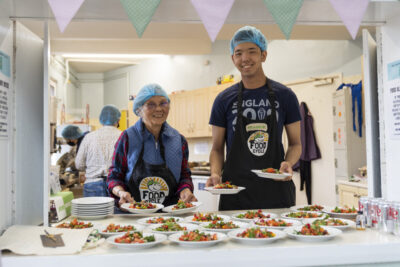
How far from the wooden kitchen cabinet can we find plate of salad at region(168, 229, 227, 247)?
3.35 m

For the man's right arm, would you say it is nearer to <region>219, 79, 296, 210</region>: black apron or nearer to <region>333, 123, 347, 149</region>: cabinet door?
<region>219, 79, 296, 210</region>: black apron

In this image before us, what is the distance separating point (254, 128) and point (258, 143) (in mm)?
102

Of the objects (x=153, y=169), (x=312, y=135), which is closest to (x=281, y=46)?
(x=312, y=135)

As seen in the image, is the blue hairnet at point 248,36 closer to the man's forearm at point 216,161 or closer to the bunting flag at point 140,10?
the man's forearm at point 216,161

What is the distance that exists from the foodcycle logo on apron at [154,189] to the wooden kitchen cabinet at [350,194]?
2706 mm

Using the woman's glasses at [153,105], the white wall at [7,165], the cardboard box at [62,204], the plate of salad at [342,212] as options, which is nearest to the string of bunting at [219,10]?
the white wall at [7,165]

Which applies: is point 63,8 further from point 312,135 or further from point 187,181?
point 312,135

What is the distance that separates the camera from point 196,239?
1.41 metres

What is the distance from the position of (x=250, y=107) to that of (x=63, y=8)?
1402mm

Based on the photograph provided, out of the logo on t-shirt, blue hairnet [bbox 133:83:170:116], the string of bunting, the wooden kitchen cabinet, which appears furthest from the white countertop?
the wooden kitchen cabinet

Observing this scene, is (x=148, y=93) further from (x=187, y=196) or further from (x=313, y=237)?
(x=313, y=237)

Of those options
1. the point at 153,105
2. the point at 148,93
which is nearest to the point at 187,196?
the point at 153,105

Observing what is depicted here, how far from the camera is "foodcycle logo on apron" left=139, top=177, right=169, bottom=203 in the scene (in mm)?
2570

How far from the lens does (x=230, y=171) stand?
2.59 metres
